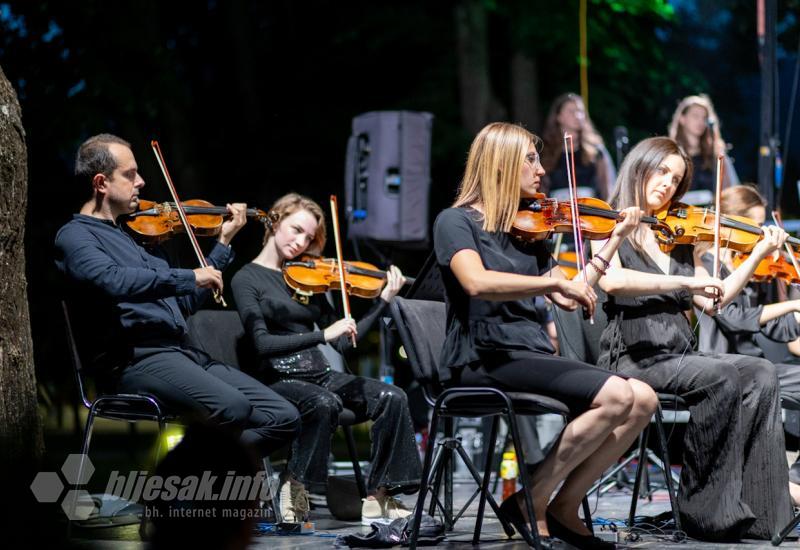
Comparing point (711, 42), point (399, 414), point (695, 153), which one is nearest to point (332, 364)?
point (399, 414)

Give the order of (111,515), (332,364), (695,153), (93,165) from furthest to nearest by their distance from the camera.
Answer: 1. (695,153)
2. (332,364)
3. (111,515)
4. (93,165)

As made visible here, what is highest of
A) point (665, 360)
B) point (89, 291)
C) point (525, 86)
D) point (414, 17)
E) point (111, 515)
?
point (414, 17)

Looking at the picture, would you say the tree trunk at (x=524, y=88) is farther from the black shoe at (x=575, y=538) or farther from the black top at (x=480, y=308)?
the black shoe at (x=575, y=538)

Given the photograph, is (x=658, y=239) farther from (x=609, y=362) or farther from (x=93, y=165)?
(x=93, y=165)

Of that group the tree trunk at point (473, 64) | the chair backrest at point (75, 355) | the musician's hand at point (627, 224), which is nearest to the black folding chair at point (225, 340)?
the chair backrest at point (75, 355)

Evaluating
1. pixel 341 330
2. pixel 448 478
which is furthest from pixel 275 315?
pixel 448 478

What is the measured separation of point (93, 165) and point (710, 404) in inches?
92.0

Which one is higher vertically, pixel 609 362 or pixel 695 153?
pixel 695 153

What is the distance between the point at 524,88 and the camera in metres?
Answer: 9.86

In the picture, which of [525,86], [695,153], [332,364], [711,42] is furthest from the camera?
[711,42]

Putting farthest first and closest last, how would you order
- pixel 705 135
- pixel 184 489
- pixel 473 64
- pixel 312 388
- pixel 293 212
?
pixel 473 64, pixel 705 135, pixel 293 212, pixel 312 388, pixel 184 489

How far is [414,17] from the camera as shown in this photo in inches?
405

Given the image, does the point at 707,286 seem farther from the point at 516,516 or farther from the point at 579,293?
the point at 516,516

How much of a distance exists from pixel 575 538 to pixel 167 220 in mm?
1936
